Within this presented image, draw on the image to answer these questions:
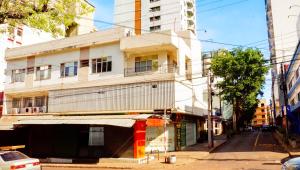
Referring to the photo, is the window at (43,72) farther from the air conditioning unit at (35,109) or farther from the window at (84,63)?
the window at (84,63)

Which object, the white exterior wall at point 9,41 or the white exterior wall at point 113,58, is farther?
the white exterior wall at point 9,41

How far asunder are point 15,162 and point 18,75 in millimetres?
24895

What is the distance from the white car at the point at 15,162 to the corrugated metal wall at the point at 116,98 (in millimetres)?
14886

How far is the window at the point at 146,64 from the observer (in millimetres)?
28906

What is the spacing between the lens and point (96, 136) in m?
22.9

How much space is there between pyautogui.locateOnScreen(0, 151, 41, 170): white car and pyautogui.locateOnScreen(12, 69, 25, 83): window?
23214 millimetres

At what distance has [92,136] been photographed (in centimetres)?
2306

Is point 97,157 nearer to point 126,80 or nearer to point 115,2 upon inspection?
point 126,80

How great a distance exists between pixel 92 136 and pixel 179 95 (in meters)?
9.08

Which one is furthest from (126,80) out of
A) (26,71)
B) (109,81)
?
(26,71)

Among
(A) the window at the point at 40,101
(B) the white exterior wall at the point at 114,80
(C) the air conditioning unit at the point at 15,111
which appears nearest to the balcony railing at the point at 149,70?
(B) the white exterior wall at the point at 114,80

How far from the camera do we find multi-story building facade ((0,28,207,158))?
23.1 m

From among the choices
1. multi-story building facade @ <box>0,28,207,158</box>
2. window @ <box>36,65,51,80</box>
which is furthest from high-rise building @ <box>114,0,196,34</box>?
window @ <box>36,65,51,80</box>

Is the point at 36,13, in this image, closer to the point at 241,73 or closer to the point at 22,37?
the point at 22,37
